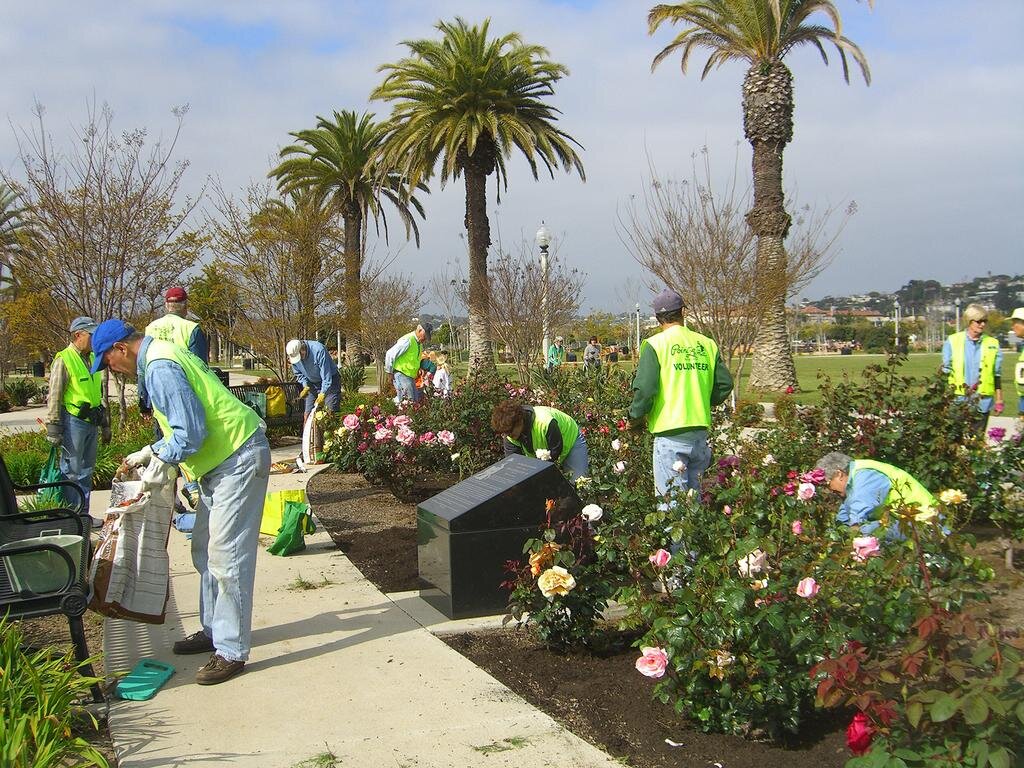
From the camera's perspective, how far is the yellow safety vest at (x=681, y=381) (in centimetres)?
529

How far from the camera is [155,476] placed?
441 centimetres

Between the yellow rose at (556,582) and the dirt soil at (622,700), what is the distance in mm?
444

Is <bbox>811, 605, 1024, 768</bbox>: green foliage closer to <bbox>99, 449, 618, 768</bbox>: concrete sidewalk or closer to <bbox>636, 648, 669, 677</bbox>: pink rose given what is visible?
<bbox>636, 648, 669, 677</bbox>: pink rose

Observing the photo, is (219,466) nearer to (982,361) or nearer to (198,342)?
(198,342)

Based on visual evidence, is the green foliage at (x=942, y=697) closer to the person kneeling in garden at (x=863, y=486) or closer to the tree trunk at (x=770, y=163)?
the person kneeling in garden at (x=863, y=486)

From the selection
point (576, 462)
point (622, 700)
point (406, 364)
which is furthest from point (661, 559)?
point (406, 364)

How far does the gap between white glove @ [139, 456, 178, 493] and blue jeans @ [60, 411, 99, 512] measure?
354 centimetres

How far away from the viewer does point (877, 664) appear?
2.80m

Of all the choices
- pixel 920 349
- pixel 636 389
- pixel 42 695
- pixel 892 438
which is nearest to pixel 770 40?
pixel 892 438

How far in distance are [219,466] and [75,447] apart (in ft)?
12.9

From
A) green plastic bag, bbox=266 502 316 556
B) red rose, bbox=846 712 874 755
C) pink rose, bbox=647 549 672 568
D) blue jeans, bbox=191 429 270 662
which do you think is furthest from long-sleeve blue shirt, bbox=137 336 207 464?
red rose, bbox=846 712 874 755

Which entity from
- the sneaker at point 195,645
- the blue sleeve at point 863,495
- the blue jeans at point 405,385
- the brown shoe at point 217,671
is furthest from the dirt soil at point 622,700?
the blue jeans at point 405,385

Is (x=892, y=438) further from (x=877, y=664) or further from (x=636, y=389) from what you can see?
(x=877, y=664)

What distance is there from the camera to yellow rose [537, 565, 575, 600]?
4.10 m
